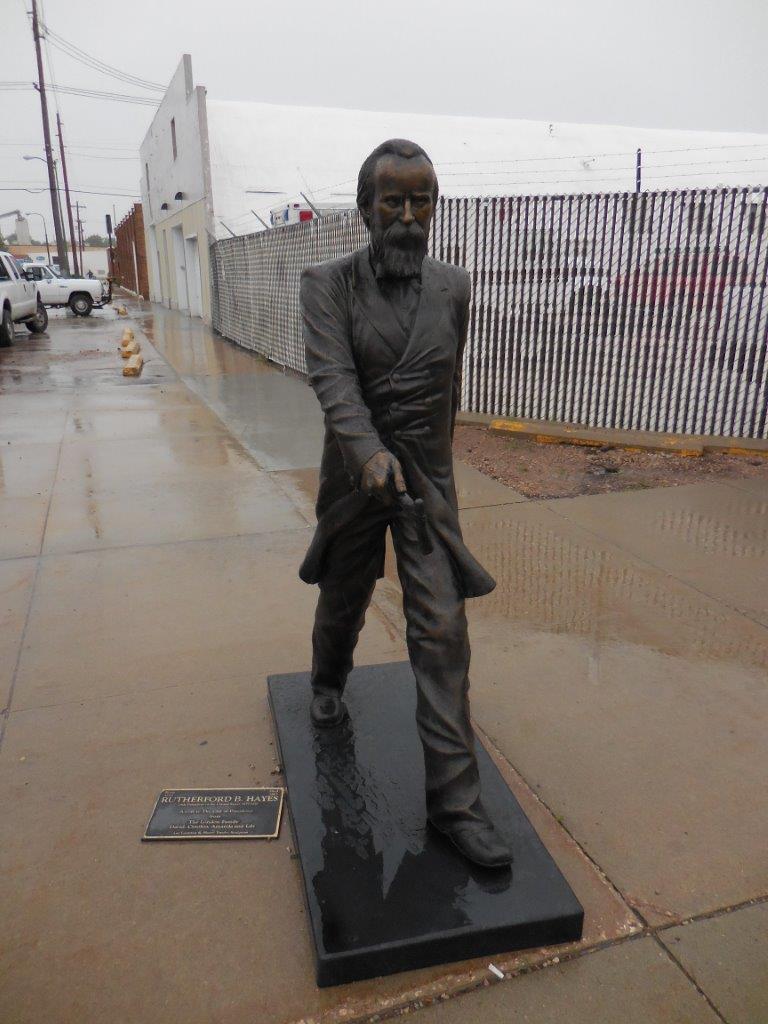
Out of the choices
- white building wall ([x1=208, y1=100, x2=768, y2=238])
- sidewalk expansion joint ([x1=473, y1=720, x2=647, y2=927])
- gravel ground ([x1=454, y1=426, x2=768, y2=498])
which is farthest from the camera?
white building wall ([x1=208, y1=100, x2=768, y2=238])

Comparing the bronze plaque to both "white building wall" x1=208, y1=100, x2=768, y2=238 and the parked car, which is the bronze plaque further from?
the parked car

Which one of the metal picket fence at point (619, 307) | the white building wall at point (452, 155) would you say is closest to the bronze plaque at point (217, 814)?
the metal picket fence at point (619, 307)

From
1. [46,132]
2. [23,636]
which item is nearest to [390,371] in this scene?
[23,636]

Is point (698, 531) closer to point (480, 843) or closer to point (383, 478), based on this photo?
point (480, 843)

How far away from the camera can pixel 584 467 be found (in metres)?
6.96

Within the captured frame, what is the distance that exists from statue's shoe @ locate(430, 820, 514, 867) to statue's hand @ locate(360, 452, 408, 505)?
0.95 metres

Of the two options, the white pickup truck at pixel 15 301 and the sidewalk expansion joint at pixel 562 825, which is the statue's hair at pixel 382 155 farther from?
the white pickup truck at pixel 15 301

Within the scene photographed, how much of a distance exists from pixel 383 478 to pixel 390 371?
36cm

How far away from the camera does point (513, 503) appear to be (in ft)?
19.6

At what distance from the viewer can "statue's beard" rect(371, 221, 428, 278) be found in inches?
88.7

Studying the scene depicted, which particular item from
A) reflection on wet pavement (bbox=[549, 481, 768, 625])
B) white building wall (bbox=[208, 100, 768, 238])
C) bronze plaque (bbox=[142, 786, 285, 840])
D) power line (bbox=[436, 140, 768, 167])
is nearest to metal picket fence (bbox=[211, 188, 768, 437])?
reflection on wet pavement (bbox=[549, 481, 768, 625])

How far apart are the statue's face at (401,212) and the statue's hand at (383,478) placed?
0.54m

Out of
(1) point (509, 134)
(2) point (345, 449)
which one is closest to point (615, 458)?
(2) point (345, 449)

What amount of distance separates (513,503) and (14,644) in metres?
3.49
